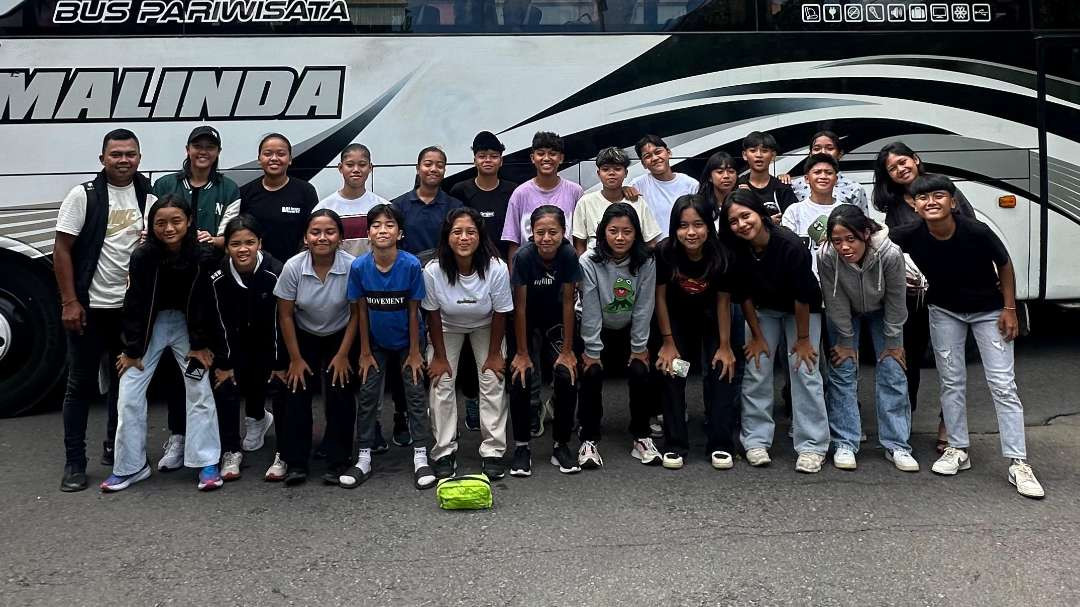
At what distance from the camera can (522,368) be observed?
525 cm

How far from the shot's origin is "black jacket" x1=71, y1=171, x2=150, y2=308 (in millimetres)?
5156

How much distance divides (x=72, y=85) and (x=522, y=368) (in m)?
3.87

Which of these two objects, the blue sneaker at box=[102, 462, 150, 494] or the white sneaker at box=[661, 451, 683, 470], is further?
the white sneaker at box=[661, 451, 683, 470]

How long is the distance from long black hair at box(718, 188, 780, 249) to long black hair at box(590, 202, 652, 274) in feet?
1.44

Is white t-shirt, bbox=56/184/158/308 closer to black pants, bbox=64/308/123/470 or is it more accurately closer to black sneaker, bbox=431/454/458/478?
black pants, bbox=64/308/123/470

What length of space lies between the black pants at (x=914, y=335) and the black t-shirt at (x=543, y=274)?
2017 millimetres

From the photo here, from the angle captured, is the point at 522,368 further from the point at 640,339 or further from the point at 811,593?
the point at 811,593

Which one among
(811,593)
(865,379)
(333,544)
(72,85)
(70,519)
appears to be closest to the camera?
(811,593)

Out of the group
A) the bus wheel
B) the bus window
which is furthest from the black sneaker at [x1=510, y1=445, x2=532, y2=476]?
the bus window

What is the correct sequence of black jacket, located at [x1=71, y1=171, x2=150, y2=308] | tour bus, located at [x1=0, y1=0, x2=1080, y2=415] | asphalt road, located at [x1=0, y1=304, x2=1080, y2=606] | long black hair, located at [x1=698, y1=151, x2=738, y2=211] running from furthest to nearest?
1. tour bus, located at [x1=0, y1=0, x2=1080, y2=415]
2. long black hair, located at [x1=698, y1=151, x2=738, y2=211]
3. black jacket, located at [x1=71, y1=171, x2=150, y2=308]
4. asphalt road, located at [x1=0, y1=304, x2=1080, y2=606]

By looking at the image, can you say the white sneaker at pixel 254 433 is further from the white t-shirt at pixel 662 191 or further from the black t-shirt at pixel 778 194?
the black t-shirt at pixel 778 194

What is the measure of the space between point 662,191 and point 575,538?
8.95ft

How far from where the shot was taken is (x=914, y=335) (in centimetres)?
577

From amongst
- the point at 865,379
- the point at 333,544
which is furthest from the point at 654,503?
the point at 865,379
